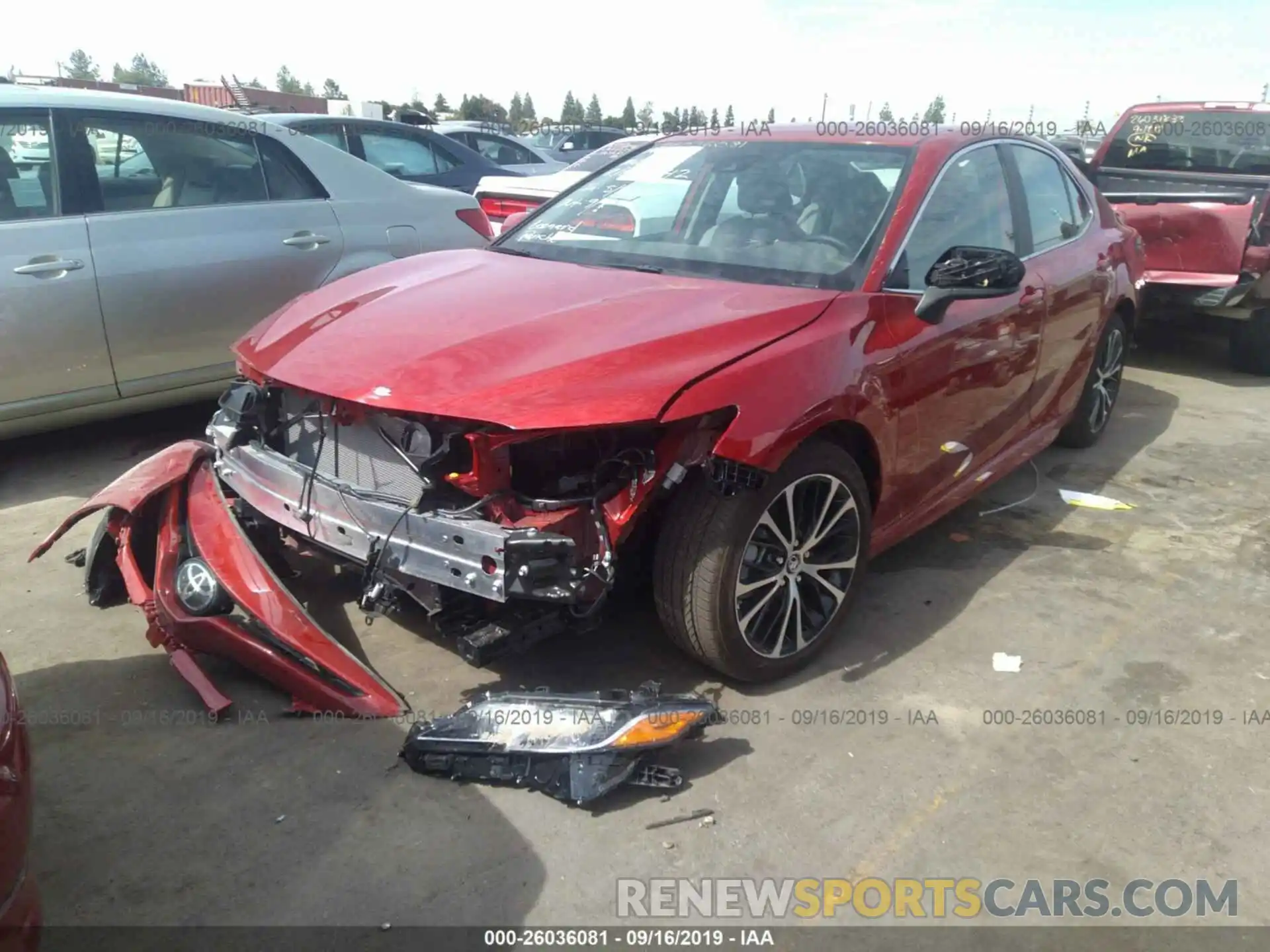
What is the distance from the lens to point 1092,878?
2500 millimetres

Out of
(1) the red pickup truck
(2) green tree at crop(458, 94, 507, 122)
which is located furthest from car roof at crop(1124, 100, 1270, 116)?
(2) green tree at crop(458, 94, 507, 122)

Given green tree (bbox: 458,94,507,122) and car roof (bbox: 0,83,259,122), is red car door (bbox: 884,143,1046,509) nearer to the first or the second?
car roof (bbox: 0,83,259,122)

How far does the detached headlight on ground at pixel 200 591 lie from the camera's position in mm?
3080

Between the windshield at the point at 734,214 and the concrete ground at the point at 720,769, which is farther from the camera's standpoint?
the windshield at the point at 734,214

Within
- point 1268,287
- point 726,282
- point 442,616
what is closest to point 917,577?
point 726,282

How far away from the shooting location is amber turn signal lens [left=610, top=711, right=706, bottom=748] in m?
2.66

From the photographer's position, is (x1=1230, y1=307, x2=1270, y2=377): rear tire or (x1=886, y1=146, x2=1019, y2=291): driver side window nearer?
(x1=886, y1=146, x2=1019, y2=291): driver side window

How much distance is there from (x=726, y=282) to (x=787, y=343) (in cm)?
51

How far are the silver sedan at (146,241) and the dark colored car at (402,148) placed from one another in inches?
153

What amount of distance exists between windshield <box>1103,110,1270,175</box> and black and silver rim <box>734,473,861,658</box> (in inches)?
252

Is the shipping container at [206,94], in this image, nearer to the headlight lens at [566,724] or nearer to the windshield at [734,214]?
the windshield at [734,214]

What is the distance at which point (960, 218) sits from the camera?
3816 mm

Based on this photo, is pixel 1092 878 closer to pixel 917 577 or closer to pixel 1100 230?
pixel 917 577

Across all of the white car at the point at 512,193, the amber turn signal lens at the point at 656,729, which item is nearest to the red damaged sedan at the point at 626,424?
the amber turn signal lens at the point at 656,729
